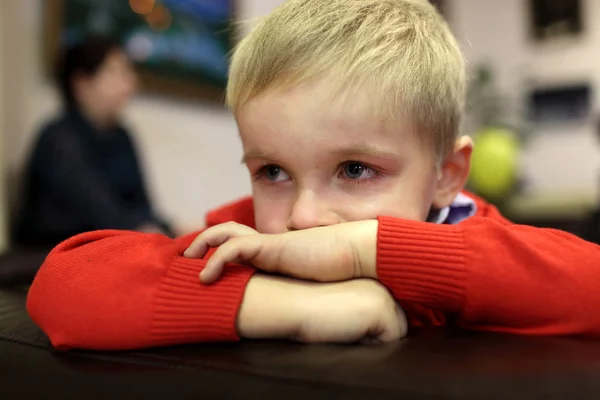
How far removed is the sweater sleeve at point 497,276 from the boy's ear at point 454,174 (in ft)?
0.86

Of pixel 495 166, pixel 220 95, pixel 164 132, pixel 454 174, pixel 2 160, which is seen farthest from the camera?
pixel 495 166

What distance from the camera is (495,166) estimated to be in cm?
347

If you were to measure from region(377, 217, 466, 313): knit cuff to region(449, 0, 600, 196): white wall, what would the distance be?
11.7 feet

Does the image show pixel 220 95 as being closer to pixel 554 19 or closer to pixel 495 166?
pixel 495 166

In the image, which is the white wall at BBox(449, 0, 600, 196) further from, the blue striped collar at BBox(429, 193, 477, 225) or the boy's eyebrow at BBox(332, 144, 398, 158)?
the boy's eyebrow at BBox(332, 144, 398, 158)

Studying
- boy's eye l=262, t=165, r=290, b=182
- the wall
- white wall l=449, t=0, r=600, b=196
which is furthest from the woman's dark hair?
white wall l=449, t=0, r=600, b=196

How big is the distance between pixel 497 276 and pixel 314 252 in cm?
16

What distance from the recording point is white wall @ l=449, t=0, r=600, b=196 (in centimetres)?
400

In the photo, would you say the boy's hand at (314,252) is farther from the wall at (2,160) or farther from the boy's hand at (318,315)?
the wall at (2,160)

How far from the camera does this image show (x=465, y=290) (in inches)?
21.3

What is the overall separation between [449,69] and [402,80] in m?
0.12

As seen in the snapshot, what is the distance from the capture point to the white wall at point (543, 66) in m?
4.00


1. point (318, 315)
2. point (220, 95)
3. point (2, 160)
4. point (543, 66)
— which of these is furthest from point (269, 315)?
point (543, 66)

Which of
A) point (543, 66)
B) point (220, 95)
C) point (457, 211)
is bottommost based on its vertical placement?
point (543, 66)
